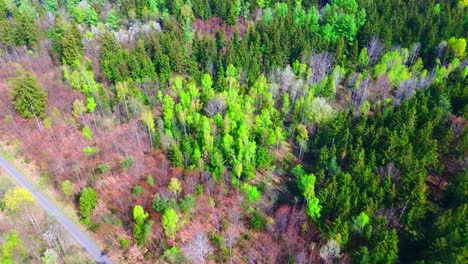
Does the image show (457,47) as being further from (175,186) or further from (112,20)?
(112,20)

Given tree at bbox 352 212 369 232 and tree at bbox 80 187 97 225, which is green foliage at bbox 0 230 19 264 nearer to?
tree at bbox 80 187 97 225

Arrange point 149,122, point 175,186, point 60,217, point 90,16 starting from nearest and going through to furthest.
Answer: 1. point 175,186
2. point 60,217
3. point 149,122
4. point 90,16

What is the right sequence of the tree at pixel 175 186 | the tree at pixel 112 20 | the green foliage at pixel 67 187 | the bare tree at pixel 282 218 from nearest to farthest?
the bare tree at pixel 282 218 → the tree at pixel 175 186 → the green foliage at pixel 67 187 → the tree at pixel 112 20

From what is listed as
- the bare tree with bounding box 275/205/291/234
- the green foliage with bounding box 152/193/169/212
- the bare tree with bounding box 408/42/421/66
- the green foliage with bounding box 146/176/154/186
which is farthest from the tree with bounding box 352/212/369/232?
the bare tree with bounding box 408/42/421/66

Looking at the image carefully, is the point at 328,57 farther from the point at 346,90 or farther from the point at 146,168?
the point at 146,168

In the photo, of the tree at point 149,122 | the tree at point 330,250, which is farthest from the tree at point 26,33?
the tree at point 330,250

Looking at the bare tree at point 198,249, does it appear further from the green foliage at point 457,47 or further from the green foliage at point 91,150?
the green foliage at point 457,47

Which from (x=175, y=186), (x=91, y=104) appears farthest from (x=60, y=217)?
(x=91, y=104)
